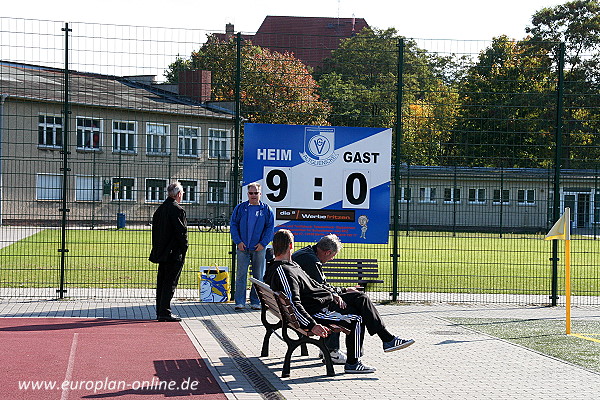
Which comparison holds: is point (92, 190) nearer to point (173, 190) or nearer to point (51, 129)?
point (51, 129)

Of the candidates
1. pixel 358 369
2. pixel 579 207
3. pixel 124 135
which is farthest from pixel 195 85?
pixel 579 207

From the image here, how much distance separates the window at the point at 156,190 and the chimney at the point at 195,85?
1.75 meters

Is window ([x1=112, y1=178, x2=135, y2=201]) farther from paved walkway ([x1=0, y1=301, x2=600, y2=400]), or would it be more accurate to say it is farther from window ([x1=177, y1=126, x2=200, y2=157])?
paved walkway ([x1=0, y1=301, x2=600, y2=400])

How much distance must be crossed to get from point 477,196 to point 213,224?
18.8 feet

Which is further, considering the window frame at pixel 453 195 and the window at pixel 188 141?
the window frame at pixel 453 195

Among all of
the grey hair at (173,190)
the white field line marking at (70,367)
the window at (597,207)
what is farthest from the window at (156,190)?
the window at (597,207)

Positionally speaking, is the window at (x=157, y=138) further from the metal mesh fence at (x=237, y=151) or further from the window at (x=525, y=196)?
the window at (x=525, y=196)

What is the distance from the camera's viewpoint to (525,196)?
16609 mm

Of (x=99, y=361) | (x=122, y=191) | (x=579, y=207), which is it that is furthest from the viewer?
(x=579, y=207)

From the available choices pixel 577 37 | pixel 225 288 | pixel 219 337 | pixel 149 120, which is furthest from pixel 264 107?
pixel 577 37

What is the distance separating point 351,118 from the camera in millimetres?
15977

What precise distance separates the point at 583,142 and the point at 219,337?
1161 centimetres

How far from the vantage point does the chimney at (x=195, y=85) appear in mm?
14102

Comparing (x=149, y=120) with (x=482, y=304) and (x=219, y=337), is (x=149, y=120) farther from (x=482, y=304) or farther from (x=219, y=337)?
(x=482, y=304)
